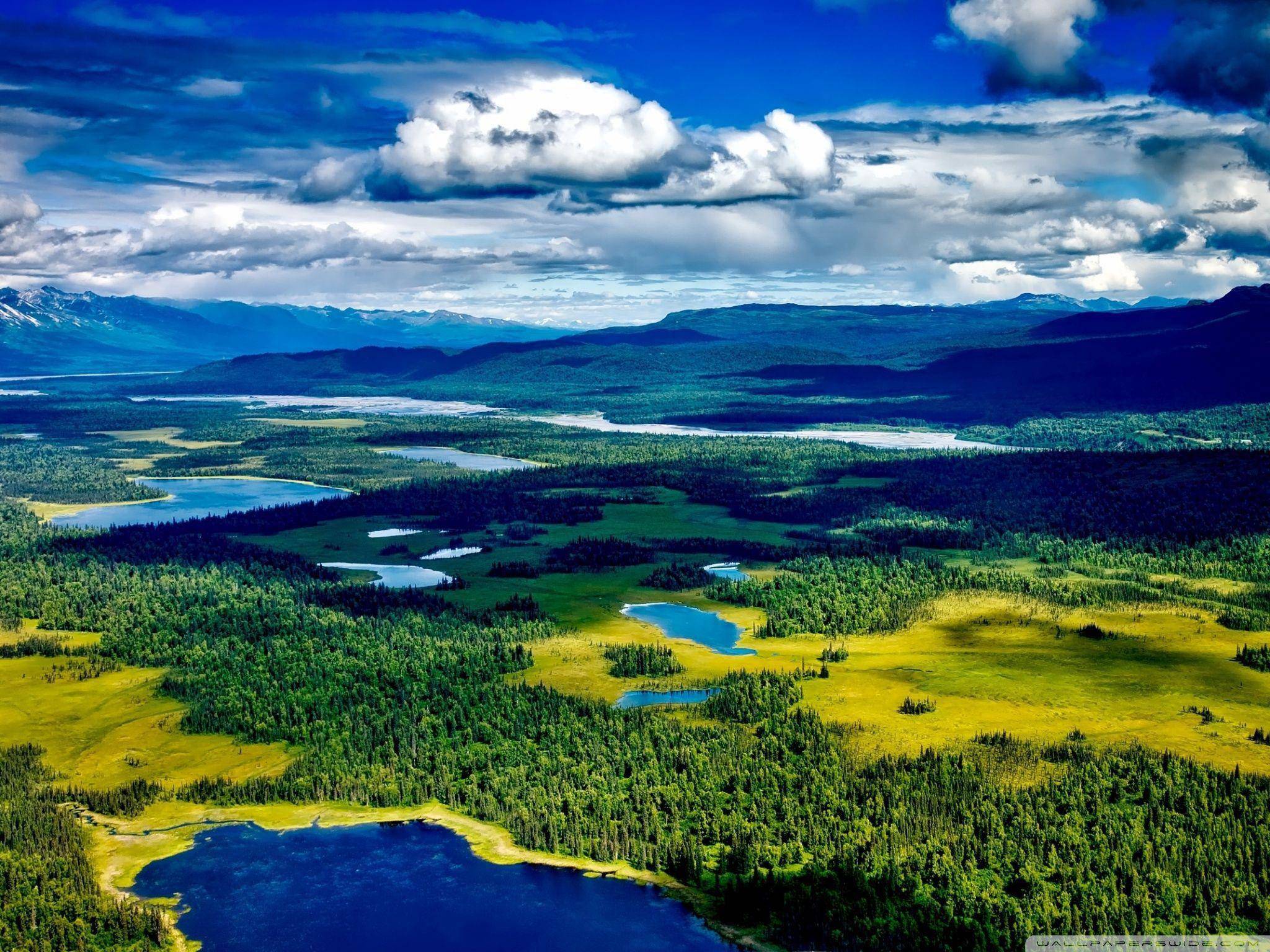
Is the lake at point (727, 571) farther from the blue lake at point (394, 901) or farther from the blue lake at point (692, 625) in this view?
the blue lake at point (394, 901)

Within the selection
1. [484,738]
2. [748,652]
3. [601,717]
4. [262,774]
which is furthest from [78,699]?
[748,652]

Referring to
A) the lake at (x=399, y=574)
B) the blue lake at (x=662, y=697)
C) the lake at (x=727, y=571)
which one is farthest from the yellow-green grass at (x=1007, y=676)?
the lake at (x=399, y=574)

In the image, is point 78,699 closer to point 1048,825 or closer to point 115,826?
point 115,826

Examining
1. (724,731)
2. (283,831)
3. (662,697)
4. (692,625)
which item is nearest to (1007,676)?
(662,697)

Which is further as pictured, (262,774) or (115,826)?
(262,774)

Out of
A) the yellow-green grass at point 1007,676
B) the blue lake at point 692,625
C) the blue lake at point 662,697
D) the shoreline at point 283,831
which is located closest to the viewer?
the shoreline at point 283,831

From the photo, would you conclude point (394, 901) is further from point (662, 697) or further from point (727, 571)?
point (727, 571)

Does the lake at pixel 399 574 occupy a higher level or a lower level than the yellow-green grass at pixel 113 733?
higher
